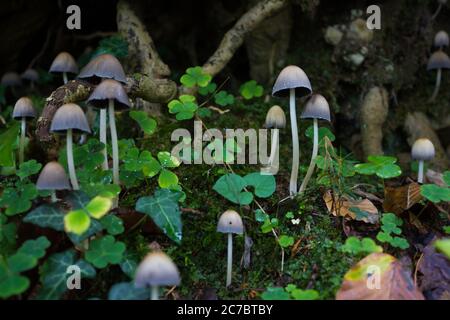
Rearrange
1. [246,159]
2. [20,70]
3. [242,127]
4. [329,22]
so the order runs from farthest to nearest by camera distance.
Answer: [20,70] → [329,22] → [242,127] → [246,159]

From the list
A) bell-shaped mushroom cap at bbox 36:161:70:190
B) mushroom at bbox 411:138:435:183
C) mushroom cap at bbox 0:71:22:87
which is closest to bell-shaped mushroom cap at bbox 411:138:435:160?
mushroom at bbox 411:138:435:183

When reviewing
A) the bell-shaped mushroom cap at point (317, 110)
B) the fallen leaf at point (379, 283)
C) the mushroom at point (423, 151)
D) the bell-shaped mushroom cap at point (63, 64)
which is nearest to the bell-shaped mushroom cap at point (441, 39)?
the mushroom at point (423, 151)

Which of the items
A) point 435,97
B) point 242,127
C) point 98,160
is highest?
point 435,97

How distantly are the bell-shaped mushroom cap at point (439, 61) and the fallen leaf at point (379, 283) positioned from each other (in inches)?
99.1

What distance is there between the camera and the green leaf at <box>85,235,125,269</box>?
7.44ft

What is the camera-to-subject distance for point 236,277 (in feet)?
8.59

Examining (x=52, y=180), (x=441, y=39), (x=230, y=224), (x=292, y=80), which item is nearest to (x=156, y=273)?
(x=230, y=224)

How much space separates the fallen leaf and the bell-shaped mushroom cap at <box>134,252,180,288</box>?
2.67ft

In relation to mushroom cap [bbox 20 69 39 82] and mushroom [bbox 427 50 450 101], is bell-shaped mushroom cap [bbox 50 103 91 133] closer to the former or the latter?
mushroom cap [bbox 20 69 39 82]

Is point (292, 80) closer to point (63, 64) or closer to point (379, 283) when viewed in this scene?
point (379, 283)

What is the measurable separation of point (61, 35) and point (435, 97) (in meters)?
3.49

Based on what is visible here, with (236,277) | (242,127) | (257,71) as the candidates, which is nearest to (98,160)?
(236,277)
